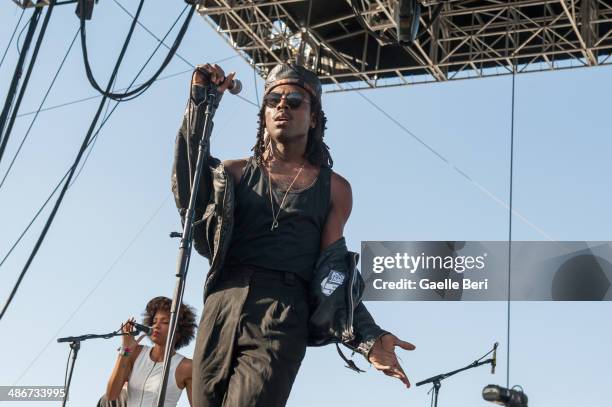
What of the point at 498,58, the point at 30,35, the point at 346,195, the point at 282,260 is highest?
the point at 498,58

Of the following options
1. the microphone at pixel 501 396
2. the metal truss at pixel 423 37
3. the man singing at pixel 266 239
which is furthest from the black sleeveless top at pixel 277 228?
the metal truss at pixel 423 37

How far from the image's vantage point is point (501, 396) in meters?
2.34

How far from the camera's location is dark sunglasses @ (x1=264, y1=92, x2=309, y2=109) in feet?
10.2

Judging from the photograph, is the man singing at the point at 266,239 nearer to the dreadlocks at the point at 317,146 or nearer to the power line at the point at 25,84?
the dreadlocks at the point at 317,146

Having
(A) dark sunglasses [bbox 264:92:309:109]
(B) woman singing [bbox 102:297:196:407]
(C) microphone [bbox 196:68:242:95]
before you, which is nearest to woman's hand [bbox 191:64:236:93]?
(C) microphone [bbox 196:68:242:95]

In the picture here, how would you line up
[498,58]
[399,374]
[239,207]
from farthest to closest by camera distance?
[498,58] < [239,207] < [399,374]

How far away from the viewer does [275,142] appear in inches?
125

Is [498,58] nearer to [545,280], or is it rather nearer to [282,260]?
[545,280]

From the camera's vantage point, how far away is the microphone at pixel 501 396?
92.0 inches

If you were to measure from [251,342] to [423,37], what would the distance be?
11.0 meters

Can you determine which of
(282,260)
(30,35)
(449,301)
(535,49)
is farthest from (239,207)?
(535,49)

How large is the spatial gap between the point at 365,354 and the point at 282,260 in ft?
1.18

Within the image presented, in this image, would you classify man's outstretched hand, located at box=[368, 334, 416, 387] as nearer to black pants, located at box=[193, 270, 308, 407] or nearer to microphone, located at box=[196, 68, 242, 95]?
black pants, located at box=[193, 270, 308, 407]

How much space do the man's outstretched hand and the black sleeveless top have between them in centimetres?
29
